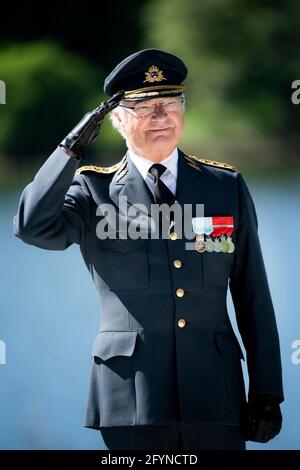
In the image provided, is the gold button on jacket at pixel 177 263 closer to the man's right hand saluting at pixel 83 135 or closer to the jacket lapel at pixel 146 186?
the jacket lapel at pixel 146 186

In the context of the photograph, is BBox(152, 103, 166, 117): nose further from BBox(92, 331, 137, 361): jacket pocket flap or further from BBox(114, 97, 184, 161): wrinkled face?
BBox(92, 331, 137, 361): jacket pocket flap

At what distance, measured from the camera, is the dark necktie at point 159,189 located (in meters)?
3.13

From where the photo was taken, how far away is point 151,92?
310cm

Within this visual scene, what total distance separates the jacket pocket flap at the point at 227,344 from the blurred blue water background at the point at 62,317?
0.54 m

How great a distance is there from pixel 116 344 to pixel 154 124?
1.87 ft

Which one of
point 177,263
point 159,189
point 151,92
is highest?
point 151,92

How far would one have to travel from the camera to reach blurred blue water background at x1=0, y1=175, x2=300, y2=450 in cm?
363

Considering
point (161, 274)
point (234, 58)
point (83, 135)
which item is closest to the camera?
point (83, 135)

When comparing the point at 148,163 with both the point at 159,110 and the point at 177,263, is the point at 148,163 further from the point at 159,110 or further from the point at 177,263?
the point at 177,263

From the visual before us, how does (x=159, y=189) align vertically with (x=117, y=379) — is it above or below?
above

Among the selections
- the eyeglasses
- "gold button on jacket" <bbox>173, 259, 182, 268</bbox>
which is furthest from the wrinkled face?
"gold button on jacket" <bbox>173, 259, 182, 268</bbox>

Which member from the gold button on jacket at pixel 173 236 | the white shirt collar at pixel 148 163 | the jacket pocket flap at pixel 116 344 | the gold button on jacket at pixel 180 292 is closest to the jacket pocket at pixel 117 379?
the jacket pocket flap at pixel 116 344

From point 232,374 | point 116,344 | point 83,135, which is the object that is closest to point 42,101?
point 83,135

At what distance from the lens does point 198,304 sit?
10.0 feet
